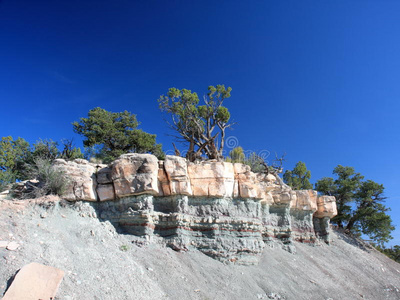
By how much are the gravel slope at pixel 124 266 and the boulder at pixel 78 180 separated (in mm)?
357

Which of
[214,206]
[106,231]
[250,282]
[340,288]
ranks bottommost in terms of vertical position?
[340,288]

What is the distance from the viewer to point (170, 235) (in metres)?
10.0

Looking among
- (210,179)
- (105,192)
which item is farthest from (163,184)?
(105,192)

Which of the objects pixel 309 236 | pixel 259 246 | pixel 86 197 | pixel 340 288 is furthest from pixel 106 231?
pixel 309 236

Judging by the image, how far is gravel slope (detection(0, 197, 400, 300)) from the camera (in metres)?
6.82

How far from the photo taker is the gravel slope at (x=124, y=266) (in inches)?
269

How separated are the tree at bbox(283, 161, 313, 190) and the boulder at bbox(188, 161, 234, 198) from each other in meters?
14.0

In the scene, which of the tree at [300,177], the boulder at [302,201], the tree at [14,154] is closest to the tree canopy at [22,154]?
the tree at [14,154]

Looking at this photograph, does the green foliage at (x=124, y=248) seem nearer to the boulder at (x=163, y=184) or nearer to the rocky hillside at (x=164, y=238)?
the rocky hillside at (x=164, y=238)

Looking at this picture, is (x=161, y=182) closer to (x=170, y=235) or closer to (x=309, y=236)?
(x=170, y=235)

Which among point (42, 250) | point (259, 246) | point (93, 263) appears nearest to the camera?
point (42, 250)

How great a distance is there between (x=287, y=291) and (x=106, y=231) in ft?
23.2

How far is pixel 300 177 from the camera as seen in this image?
24.2m

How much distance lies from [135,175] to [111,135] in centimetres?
976
